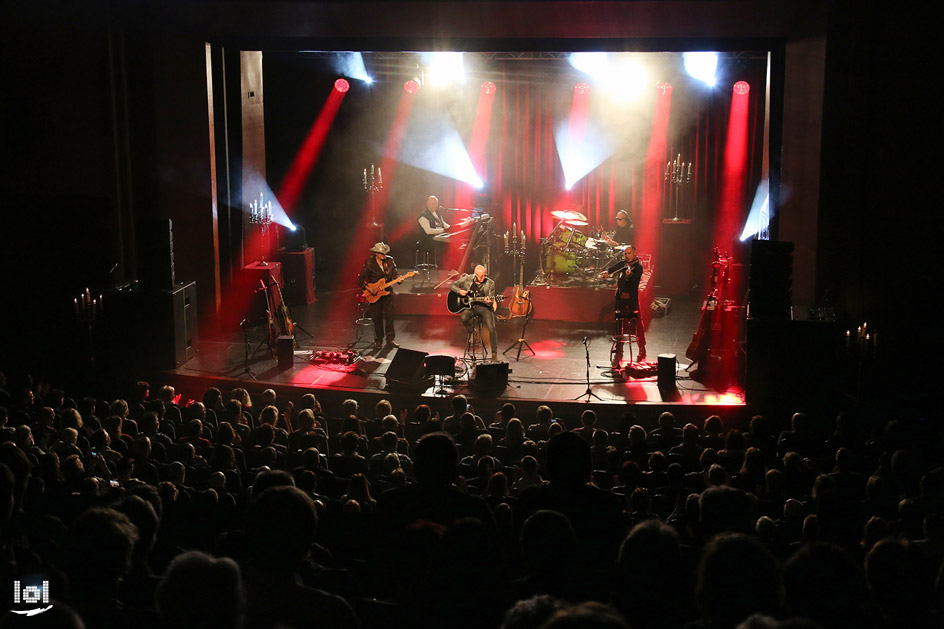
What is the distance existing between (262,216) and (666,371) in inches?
292

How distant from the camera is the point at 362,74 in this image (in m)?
18.0

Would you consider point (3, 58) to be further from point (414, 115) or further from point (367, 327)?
point (414, 115)

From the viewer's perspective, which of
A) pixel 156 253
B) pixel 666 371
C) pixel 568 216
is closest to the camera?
pixel 666 371

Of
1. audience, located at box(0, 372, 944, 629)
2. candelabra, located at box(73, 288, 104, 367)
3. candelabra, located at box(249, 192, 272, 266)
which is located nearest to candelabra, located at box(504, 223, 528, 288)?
candelabra, located at box(249, 192, 272, 266)

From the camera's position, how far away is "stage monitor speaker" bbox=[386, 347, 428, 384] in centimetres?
1134

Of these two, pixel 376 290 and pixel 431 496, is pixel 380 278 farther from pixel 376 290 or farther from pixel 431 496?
pixel 431 496

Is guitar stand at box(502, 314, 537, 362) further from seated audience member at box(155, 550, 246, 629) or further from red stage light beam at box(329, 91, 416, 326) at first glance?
seated audience member at box(155, 550, 246, 629)

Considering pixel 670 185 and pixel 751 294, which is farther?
pixel 670 185

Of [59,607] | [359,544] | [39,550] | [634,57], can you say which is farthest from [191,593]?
[634,57]

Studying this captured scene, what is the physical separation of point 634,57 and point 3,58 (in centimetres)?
1024

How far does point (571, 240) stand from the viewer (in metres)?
15.7

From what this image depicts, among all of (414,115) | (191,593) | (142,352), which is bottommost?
(142,352)

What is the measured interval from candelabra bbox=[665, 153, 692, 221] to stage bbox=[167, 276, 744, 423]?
2.61 metres

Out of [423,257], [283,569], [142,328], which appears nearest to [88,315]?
[142,328]
